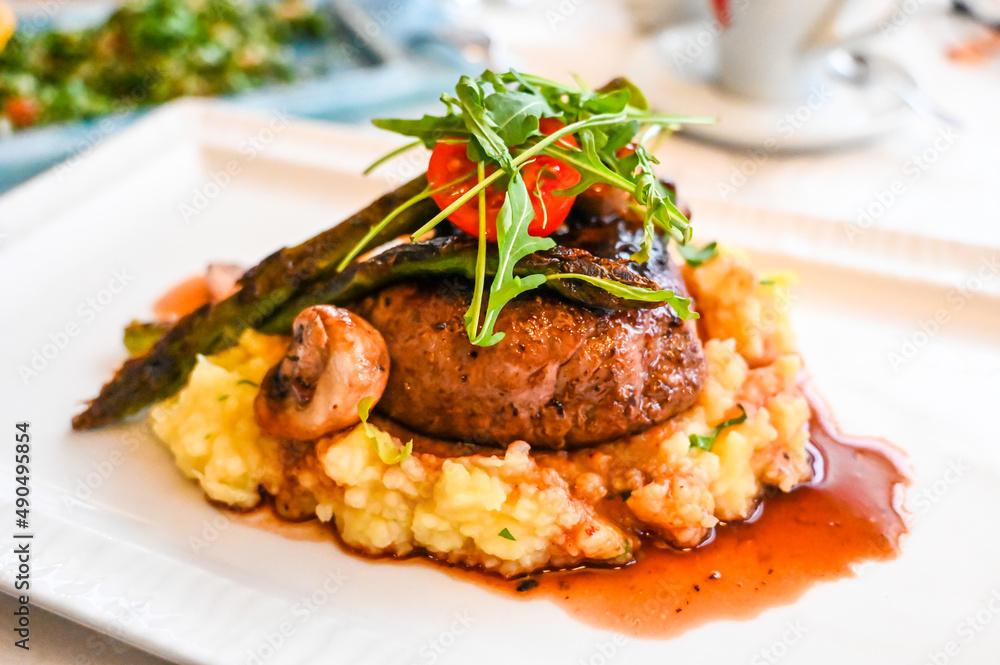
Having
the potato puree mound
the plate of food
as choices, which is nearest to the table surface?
the plate of food

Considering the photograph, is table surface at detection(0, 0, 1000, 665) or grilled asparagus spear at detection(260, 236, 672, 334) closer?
grilled asparagus spear at detection(260, 236, 672, 334)

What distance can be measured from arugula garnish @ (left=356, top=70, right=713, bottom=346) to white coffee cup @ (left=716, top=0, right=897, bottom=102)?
291 cm

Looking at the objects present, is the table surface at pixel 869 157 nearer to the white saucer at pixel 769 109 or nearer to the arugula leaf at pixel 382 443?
the white saucer at pixel 769 109

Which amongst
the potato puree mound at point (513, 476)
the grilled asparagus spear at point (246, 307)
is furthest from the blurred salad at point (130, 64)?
the potato puree mound at point (513, 476)

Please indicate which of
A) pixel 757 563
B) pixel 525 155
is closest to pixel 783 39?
pixel 525 155

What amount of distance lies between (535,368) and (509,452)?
13.4 inches

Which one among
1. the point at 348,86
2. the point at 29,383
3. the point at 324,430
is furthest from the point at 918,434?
the point at 348,86

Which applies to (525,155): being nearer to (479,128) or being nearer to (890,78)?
(479,128)

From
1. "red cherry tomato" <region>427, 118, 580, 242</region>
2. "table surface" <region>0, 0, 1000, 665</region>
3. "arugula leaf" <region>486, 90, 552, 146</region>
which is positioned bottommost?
"table surface" <region>0, 0, 1000, 665</region>

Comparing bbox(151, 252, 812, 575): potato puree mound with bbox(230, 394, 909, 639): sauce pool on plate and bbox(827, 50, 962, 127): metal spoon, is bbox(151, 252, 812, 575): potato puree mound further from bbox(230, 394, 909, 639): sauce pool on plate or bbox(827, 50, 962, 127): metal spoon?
bbox(827, 50, 962, 127): metal spoon

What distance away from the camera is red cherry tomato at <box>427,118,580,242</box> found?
3119 millimetres

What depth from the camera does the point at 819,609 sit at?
2.89 m

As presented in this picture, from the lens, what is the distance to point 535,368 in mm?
3098

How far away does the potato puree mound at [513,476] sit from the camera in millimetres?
2965
